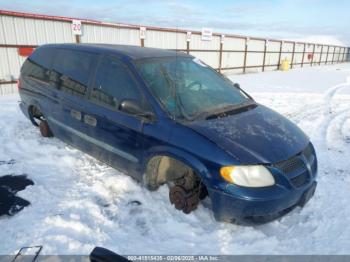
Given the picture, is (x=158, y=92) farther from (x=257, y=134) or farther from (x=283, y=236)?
(x=283, y=236)

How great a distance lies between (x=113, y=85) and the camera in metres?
3.62

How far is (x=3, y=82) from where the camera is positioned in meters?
10.6

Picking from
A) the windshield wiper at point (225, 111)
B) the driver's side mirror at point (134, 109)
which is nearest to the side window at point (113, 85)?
the driver's side mirror at point (134, 109)

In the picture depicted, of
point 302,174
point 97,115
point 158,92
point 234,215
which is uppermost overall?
point 158,92

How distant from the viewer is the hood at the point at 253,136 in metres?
2.78

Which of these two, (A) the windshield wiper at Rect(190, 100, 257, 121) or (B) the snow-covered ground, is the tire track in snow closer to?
(B) the snow-covered ground

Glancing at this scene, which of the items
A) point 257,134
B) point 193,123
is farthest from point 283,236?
point 193,123

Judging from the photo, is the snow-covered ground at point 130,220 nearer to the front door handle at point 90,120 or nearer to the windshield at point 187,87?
the front door handle at point 90,120

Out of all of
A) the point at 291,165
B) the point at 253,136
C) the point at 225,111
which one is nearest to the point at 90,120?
the point at 225,111

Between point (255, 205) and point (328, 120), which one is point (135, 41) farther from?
point (255, 205)

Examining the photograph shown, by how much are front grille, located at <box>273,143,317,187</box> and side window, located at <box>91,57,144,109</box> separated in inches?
65.2

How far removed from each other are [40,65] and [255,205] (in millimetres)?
4228

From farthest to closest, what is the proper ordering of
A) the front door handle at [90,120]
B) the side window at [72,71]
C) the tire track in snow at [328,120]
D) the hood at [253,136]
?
the tire track in snow at [328,120], the side window at [72,71], the front door handle at [90,120], the hood at [253,136]

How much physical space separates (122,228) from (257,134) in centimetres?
171
